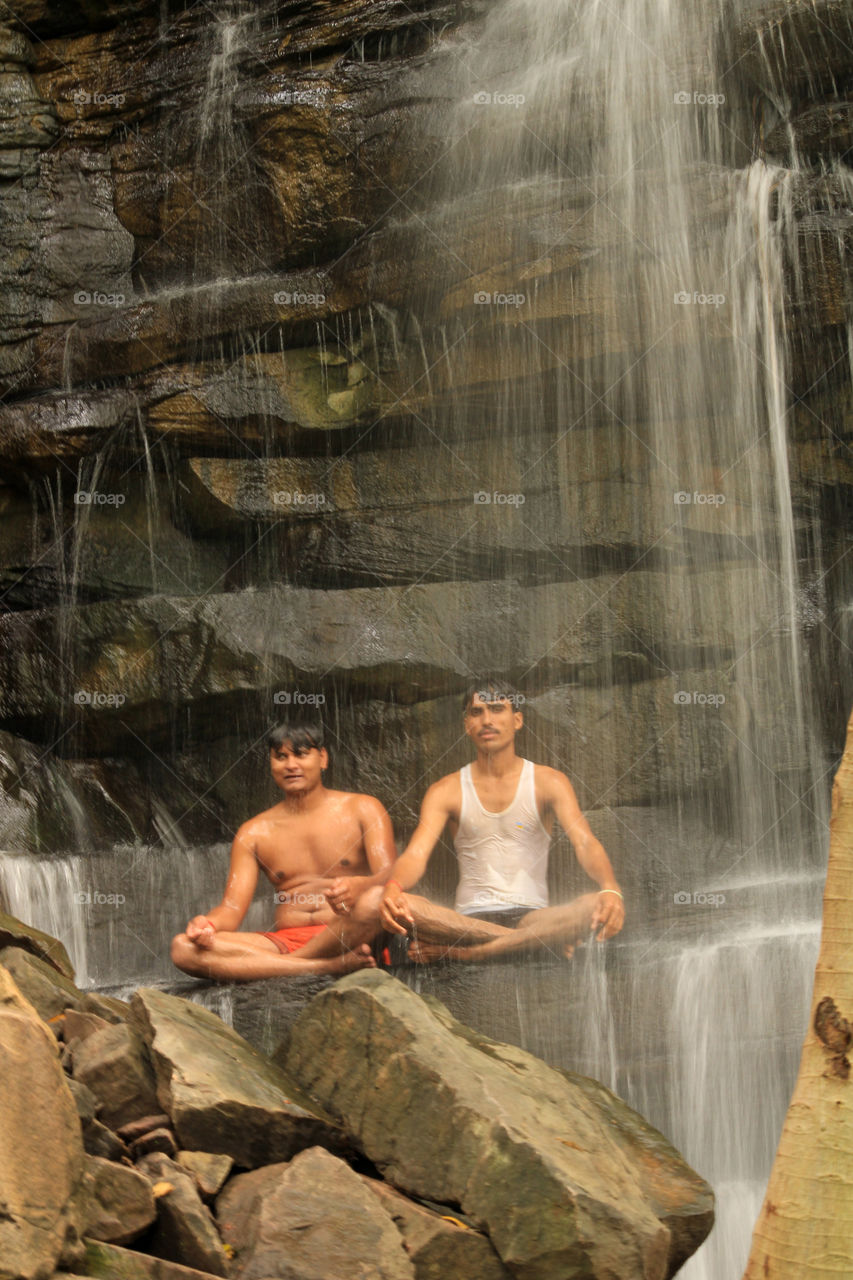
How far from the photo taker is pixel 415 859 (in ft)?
24.3

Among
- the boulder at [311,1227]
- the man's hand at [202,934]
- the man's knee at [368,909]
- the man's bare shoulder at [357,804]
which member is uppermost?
the man's bare shoulder at [357,804]

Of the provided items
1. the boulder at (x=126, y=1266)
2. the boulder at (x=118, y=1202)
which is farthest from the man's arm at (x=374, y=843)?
the boulder at (x=126, y=1266)

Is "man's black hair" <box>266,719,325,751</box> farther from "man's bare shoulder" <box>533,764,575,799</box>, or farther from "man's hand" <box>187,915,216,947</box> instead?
"man's bare shoulder" <box>533,764,575,799</box>

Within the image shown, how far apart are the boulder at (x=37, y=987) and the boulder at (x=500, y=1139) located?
1.11m

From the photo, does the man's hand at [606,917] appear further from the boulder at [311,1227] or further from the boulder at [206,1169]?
the boulder at [206,1169]

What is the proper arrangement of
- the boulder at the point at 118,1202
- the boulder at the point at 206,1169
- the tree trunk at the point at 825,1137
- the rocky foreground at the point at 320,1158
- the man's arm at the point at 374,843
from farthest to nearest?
the man's arm at the point at 374,843 < the boulder at the point at 206,1169 < the boulder at the point at 118,1202 < the rocky foreground at the point at 320,1158 < the tree trunk at the point at 825,1137

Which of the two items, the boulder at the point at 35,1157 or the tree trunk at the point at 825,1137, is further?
the tree trunk at the point at 825,1137

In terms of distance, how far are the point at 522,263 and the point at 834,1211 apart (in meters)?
8.03

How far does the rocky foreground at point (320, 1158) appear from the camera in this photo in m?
3.75

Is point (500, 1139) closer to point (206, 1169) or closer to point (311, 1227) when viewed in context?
point (311, 1227)

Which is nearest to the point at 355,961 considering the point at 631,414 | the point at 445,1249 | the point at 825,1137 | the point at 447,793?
the point at 447,793

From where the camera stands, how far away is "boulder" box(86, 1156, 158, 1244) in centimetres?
387

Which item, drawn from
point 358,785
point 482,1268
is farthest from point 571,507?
point 482,1268

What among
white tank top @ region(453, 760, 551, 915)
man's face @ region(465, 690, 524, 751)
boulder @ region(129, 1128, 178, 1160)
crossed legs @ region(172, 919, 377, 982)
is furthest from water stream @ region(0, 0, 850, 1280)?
boulder @ region(129, 1128, 178, 1160)
